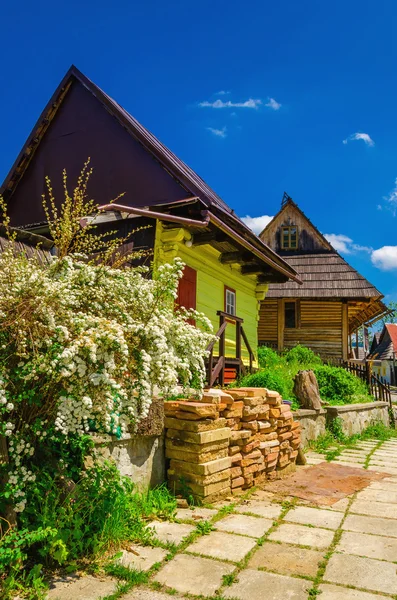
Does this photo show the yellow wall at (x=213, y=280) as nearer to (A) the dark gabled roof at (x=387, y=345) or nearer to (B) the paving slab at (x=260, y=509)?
(B) the paving slab at (x=260, y=509)

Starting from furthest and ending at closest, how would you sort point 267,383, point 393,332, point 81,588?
point 393,332 < point 267,383 < point 81,588

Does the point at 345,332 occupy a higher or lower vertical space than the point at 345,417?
higher

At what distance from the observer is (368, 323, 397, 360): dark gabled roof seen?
4337cm

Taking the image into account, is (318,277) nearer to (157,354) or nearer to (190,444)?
(190,444)

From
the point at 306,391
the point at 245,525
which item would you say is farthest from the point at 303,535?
the point at 306,391

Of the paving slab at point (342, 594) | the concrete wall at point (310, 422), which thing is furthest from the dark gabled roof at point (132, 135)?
the paving slab at point (342, 594)

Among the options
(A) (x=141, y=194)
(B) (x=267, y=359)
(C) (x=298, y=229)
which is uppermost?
(C) (x=298, y=229)

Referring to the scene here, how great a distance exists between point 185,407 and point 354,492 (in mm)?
2343

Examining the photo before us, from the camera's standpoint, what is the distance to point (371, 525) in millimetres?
4094

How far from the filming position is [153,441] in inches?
178

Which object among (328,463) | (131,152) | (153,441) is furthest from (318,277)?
(153,441)

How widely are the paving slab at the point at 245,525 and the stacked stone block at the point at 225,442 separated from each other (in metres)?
0.41

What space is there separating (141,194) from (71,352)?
24.8 feet

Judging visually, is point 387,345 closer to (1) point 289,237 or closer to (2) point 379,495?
(1) point 289,237
